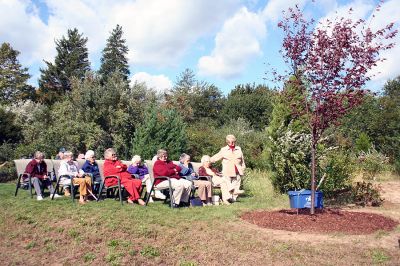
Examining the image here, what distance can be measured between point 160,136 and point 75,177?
6.27 meters

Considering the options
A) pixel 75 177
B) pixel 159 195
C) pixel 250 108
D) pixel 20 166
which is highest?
pixel 250 108

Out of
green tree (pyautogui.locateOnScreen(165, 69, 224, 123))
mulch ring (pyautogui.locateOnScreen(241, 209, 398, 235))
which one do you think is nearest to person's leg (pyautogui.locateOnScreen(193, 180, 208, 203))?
mulch ring (pyautogui.locateOnScreen(241, 209, 398, 235))

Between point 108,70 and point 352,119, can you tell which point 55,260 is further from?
point 108,70

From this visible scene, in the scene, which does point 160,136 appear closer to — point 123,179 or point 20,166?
point 20,166

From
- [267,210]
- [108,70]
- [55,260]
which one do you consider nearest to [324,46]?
[267,210]

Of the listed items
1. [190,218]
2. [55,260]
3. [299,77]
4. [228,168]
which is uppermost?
[299,77]

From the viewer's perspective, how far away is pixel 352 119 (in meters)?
23.4

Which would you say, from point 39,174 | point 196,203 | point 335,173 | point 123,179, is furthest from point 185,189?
point 335,173

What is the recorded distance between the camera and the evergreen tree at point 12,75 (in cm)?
4088

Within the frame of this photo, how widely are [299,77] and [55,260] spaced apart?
16.5 feet

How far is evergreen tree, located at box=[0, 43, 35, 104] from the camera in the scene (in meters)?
40.9

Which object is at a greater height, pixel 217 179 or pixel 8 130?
pixel 8 130

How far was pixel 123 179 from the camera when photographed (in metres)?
8.70

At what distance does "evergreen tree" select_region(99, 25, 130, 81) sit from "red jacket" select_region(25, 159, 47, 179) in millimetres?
40819
